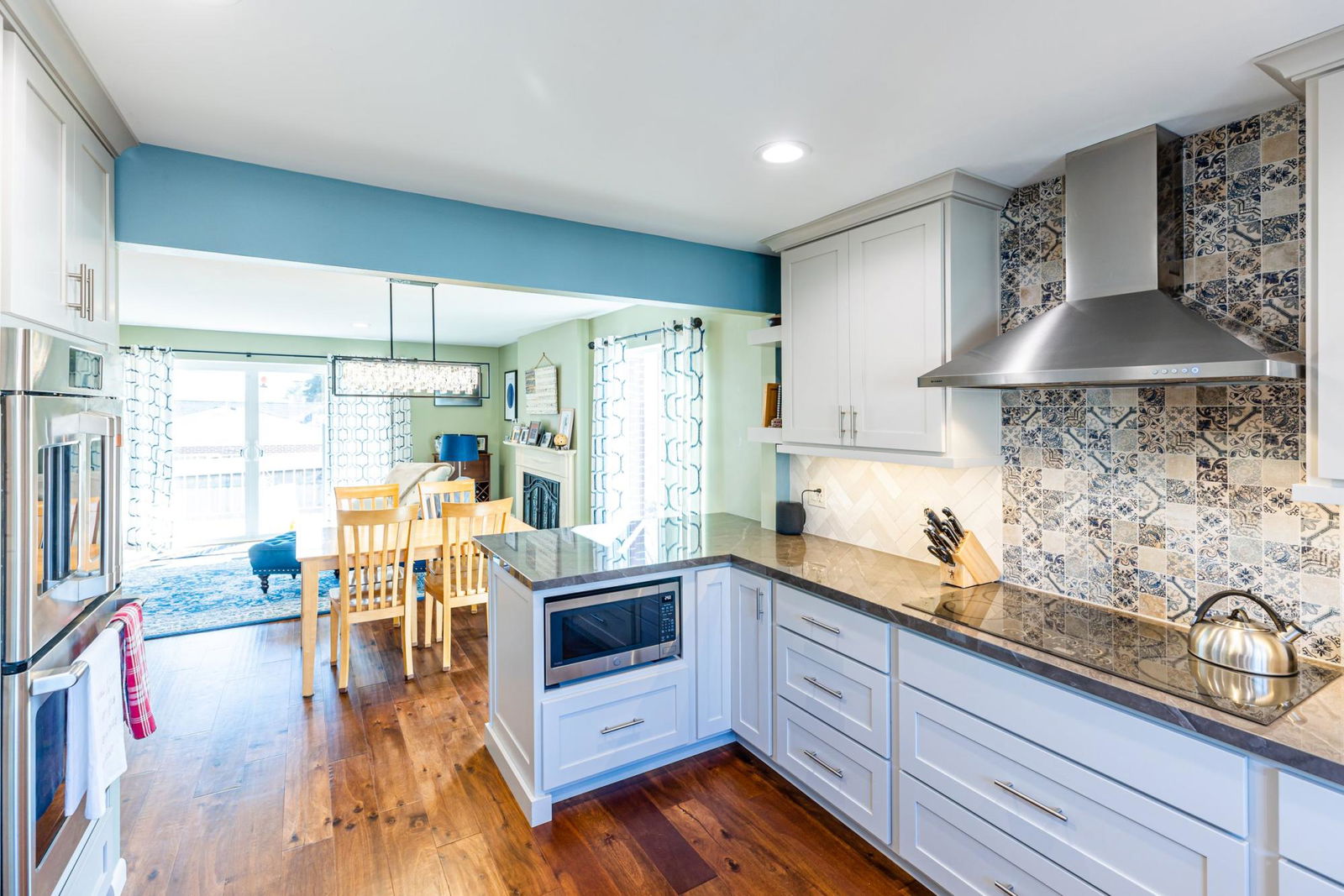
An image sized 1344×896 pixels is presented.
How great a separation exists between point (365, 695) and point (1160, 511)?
3663 millimetres

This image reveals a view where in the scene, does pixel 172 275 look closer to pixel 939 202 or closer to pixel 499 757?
pixel 499 757

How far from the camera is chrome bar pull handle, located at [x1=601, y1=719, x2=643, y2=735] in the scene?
2.42 metres

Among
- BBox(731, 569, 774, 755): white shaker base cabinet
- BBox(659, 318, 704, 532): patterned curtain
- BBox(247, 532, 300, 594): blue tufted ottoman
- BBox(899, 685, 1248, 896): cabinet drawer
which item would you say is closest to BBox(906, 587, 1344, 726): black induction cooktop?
BBox(899, 685, 1248, 896): cabinet drawer

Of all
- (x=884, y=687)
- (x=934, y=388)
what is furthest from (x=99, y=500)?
(x=934, y=388)

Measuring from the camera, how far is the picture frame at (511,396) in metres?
7.64

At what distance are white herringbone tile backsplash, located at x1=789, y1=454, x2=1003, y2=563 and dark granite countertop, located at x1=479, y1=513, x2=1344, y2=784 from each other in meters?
0.08

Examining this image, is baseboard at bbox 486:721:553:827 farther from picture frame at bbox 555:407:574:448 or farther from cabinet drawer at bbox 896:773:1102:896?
picture frame at bbox 555:407:574:448

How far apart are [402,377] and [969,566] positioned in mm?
3947

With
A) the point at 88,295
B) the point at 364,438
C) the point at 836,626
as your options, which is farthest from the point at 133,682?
the point at 364,438

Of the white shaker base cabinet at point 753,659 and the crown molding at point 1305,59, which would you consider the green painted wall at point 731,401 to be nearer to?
the white shaker base cabinet at point 753,659

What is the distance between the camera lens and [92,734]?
149cm

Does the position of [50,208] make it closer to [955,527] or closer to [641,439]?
[955,527]

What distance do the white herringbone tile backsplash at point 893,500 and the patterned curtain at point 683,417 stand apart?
2.80 feet

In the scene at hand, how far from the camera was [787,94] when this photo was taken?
1636mm
